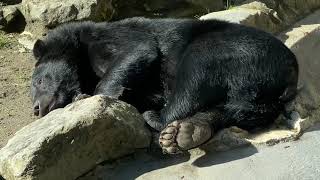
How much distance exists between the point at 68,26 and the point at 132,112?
1.94 meters

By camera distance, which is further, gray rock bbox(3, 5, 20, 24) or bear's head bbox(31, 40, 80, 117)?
gray rock bbox(3, 5, 20, 24)

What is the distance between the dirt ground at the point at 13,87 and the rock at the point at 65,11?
464 millimetres

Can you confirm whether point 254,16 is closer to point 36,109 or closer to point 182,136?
point 36,109

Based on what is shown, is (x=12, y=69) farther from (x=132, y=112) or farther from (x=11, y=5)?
(x=132, y=112)

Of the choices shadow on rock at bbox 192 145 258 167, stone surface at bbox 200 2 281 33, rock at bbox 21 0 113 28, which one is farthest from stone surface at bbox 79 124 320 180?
rock at bbox 21 0 113 28

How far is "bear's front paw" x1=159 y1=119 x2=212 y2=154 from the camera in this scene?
4.87m

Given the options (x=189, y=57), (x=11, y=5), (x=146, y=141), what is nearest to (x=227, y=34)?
(x=189, y=57)

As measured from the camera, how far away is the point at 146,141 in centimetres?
529

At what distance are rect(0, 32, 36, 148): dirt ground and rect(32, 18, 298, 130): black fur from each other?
294mm

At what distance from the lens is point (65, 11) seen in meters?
8.47

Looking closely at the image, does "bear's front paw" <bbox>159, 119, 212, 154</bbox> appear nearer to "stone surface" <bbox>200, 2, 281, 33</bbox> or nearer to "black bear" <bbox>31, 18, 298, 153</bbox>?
"black bear" <bbox>31, 18, 298, 153</bbox>

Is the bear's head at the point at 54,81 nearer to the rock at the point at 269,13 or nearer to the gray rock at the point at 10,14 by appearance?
the rock at the point at 269,13

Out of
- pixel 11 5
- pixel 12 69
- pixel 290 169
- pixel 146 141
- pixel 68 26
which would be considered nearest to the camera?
pixel 290 169

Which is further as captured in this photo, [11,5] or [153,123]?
[11,5]
